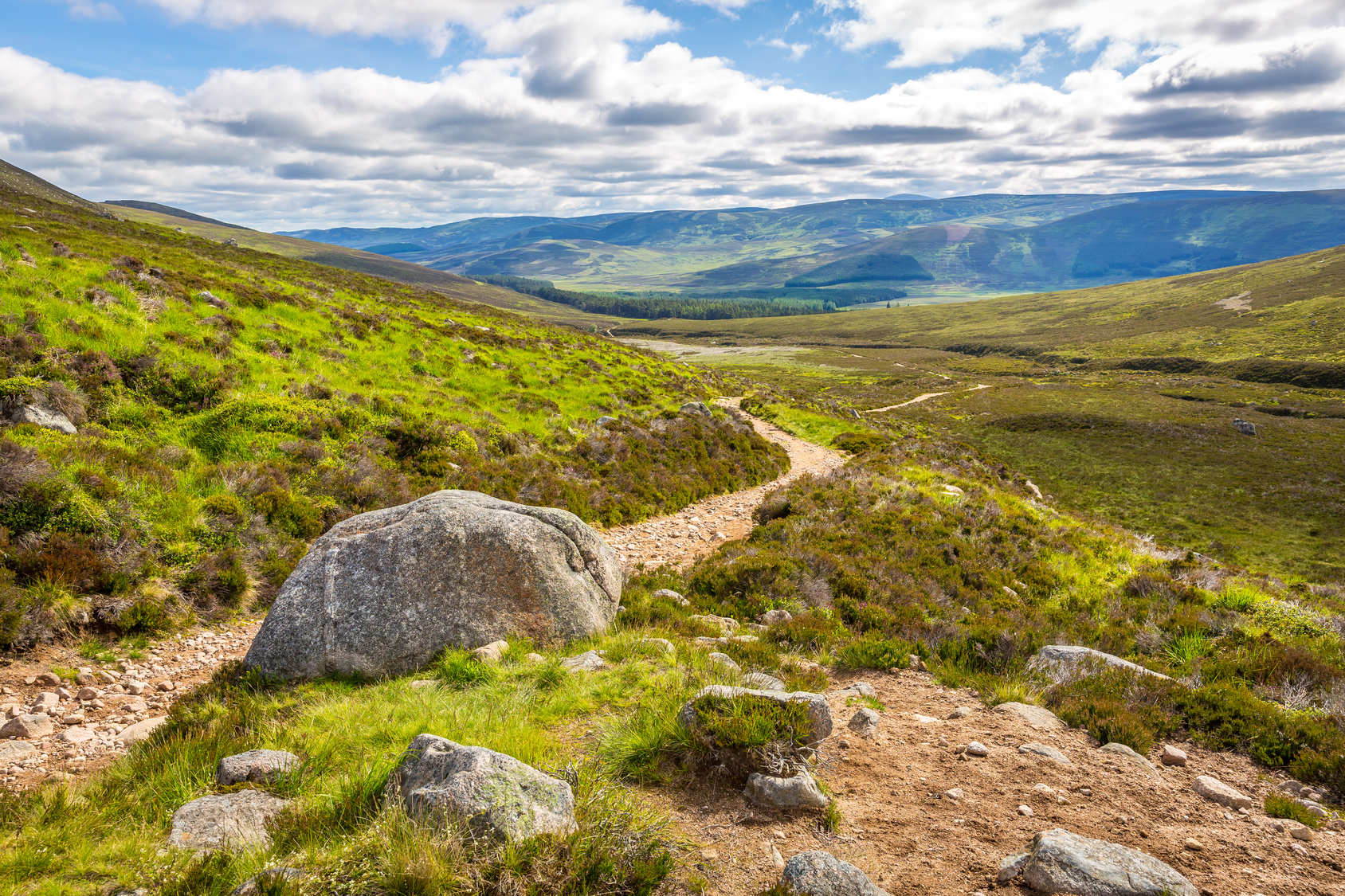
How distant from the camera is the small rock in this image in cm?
744

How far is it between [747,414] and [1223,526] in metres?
34.8

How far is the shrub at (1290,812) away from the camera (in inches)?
230

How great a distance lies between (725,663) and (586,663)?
7.10 ft

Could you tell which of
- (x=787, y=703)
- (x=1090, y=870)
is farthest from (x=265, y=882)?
(x=1090, y=870)

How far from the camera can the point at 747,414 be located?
151 ft

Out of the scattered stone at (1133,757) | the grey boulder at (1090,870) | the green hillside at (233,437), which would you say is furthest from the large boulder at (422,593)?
the scattered stone at (1133,757)

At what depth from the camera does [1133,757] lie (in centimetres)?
694

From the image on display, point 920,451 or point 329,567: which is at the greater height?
point 329,567

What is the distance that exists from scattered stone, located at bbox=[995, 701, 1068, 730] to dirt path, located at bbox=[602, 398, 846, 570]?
9.40 meters

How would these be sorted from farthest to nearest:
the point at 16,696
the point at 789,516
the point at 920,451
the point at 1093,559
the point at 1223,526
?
1. the point at 1223,526
2. the point at 920,451
3. the point at 789,516
4. the point at 1093,559
5. the point at 16,696

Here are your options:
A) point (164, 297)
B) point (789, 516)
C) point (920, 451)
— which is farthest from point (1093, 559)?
point (164, 297)

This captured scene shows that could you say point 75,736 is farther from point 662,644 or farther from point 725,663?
point 725,663

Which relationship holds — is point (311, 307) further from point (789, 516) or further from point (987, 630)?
point (987, 630)

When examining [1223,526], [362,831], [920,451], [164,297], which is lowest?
[1223,526]
